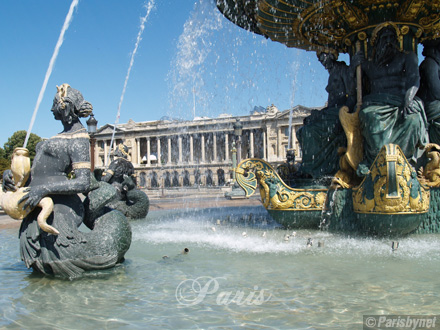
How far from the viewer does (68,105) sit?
11.7ft

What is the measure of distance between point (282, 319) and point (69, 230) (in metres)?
1.88

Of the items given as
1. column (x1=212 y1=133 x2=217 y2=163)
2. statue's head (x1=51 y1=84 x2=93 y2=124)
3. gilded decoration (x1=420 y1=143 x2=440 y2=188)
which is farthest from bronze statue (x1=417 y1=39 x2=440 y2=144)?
column (x1=212 y1=133 x2=217 y2=163)

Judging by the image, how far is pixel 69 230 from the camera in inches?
134

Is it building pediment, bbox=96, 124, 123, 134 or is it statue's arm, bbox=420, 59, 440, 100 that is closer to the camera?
statue's arm, bbox=420, 59, 440, 100

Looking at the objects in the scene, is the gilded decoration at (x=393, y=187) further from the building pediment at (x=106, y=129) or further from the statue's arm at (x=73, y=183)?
the building pediment at (x=106, y=129)

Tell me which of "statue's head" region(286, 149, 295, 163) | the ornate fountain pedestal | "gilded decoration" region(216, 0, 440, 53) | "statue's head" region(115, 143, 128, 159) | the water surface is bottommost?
the water surface

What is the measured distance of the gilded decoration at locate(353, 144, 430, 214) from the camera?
495 cm

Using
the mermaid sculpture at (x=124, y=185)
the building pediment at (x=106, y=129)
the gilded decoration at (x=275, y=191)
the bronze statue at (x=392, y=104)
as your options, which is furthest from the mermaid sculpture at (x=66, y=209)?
the building pediment at (x=106, y=129)

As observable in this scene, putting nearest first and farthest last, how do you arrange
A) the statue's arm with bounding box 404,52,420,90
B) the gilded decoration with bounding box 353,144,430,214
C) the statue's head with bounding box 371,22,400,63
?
the gilded decoration with bounding box 353,144,430,214 → the statue's arm with bounding box 404,52,420,90 → the statue's head with bounding box 371,22,400,63

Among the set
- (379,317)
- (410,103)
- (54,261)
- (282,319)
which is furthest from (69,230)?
(410,103)

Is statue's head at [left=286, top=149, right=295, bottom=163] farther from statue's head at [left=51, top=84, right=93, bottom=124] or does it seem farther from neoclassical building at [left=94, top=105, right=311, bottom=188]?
neoclassical building at [left=94, top=105, right=311, bottom=188]

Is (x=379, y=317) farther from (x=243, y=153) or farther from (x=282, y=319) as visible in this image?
(x=243, y=153)

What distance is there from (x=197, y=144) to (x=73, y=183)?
259ft

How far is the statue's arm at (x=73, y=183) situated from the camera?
125 inches
